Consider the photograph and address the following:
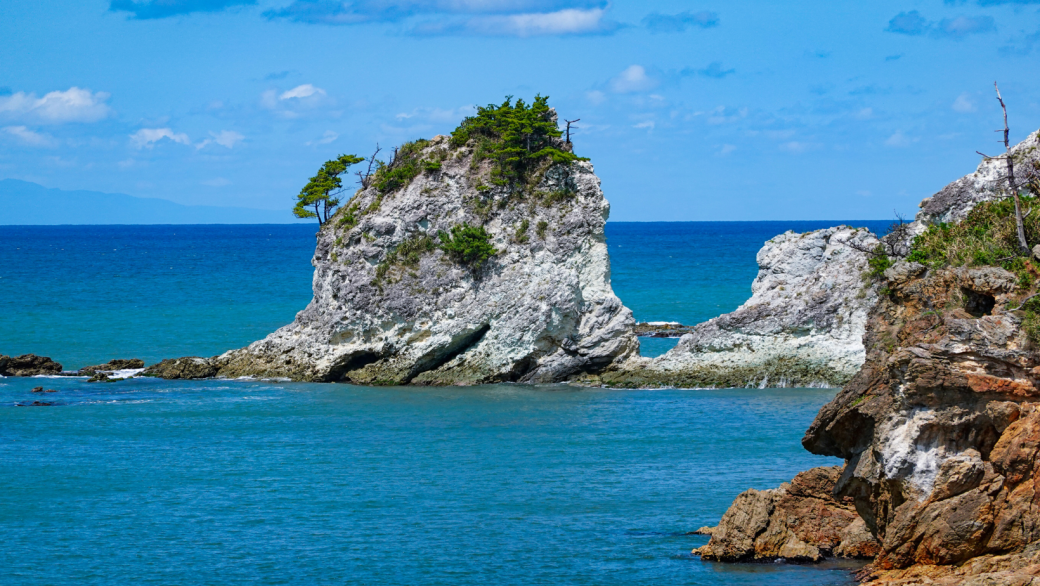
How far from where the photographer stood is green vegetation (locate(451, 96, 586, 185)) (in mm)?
43312

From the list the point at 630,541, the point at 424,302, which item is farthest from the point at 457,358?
the point at 630,541

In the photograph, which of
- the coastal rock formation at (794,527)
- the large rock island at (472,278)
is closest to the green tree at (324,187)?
the large rock island at (472,278)

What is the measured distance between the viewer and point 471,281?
42188 millimetres

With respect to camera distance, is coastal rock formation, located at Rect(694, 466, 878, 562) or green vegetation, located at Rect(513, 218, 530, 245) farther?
green vegetation, located at Rect(513, 218, 530, 245)

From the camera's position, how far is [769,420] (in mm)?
33500

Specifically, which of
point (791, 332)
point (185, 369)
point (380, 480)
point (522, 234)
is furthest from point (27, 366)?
point (791, 332)

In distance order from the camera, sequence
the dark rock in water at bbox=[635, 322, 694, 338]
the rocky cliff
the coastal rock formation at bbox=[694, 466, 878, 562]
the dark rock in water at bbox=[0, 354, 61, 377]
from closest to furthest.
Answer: the rocky cliff < the coastal rock formation at bbox=[694, 466, 878, 562] < the dark rock in water at bbox=[0, 354, 61, 377] < the dark rock in water at bbox=[635, 322, 694, 338]

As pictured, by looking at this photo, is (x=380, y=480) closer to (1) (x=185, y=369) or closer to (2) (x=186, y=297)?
(1) (x=185, y=369)

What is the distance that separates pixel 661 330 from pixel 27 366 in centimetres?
3082

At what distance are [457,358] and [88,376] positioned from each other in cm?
1612

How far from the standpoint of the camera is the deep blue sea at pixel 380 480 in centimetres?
2039

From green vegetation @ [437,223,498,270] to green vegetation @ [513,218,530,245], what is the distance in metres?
1.03

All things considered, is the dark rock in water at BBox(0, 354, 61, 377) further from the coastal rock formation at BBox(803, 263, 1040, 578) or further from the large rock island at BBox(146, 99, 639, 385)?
the coastal rock formation at BBox(803, 263, 1040, 578)

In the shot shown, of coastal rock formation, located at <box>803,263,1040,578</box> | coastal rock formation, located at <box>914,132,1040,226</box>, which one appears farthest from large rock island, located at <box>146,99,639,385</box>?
coastal rock formation, located at <box>803,263,1040,578</box>
